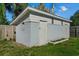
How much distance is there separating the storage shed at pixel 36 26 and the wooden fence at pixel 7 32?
0.06 meters

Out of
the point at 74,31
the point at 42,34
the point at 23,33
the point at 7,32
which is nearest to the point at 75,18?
the point at 74,31

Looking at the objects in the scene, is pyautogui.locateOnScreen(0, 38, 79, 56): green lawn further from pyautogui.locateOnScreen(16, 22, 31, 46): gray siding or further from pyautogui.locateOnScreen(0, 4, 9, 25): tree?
pyautogui.locateOnScreen(0, 4, 9, 25): tree

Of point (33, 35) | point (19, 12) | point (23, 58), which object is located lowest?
point (23, 58)

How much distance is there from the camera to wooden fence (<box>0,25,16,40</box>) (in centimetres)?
536

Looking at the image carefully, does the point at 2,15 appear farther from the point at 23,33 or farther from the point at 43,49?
the point at 43,49

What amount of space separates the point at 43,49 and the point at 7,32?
618 mm

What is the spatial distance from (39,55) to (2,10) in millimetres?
894

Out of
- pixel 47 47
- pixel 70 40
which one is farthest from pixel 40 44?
pixel 70 40

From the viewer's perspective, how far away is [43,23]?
17.6ft

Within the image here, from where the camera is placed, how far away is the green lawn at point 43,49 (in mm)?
5285

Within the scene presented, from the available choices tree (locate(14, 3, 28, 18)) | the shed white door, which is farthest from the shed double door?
tree (locate(14, 3, 28, 18))

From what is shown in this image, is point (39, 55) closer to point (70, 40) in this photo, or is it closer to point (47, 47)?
point (47, 47)

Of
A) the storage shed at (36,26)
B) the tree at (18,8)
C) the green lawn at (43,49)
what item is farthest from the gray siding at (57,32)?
the tree at (18,8)

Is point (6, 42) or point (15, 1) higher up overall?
point (15, 1)
